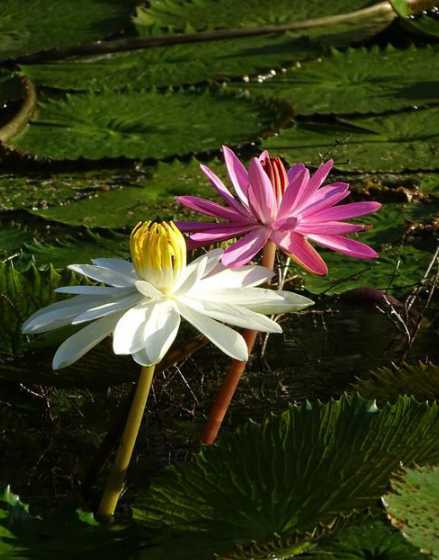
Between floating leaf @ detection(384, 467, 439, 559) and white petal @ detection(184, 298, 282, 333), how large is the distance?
0.20 m

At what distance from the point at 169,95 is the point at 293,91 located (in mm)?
364

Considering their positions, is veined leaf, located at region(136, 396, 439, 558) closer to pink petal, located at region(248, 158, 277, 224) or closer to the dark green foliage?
the dark green foliage

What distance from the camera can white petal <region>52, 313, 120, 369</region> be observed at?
110 cm

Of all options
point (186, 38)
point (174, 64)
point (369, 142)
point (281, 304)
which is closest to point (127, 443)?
point (281, 304)

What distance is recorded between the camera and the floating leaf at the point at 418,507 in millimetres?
1057

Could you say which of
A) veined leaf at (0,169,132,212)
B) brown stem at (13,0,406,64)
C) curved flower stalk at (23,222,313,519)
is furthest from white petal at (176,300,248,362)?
brown stem at (13,0,406,64)

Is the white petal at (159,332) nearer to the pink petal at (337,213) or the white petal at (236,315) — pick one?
the white petal at (236,315)

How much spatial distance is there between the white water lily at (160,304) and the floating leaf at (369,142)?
1.49m

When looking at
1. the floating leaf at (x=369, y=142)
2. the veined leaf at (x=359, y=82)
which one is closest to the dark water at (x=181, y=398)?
the floating leaf at (x=369, y=142)

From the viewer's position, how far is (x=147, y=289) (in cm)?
112

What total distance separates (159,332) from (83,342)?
0.08 m

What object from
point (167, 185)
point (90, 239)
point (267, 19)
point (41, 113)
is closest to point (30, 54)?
point (41, 113)

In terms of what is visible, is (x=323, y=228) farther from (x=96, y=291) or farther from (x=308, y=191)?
(x=96, y=291)

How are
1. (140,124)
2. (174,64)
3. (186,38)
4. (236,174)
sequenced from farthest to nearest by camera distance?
(186,38)
(174,64)
(140,124)
(236,174)
